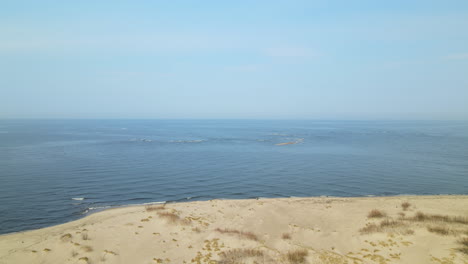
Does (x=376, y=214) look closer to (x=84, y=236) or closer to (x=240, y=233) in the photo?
(x=240, y=233)

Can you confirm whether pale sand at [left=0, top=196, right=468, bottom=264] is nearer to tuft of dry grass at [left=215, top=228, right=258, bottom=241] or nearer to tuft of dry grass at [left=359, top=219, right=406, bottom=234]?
tuft of dry grass at [left=215, top=228, right=258, bottom=241]

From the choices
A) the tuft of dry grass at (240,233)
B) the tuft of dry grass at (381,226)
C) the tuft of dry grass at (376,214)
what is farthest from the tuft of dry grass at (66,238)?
the tuft of dry grass at (376,214)

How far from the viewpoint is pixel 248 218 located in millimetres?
20328

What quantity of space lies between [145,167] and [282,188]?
24.0m

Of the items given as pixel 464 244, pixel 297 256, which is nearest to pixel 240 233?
pixel 297 256

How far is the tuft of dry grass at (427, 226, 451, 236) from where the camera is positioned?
48.0ft

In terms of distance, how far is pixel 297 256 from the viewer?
1289 centimetres

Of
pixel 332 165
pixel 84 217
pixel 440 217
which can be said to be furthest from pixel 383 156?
pixel 84 217

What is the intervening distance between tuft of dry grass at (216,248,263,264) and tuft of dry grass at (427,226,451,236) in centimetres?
982

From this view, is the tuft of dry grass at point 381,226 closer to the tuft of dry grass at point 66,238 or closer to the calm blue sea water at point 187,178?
the calm blue sea water at point 187,178

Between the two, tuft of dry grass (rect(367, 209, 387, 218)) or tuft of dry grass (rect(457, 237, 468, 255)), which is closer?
tuft of dry grass (rect(457, 237, 468, 255))

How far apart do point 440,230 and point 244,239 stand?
10.8m

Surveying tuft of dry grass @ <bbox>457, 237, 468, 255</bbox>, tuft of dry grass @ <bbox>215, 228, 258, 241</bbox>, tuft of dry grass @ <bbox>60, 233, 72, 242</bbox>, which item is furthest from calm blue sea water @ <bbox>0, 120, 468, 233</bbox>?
tuft of dry grass @ <bbox>457, 237, 468, 255</bbox>

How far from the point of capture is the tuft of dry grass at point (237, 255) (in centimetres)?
1280
